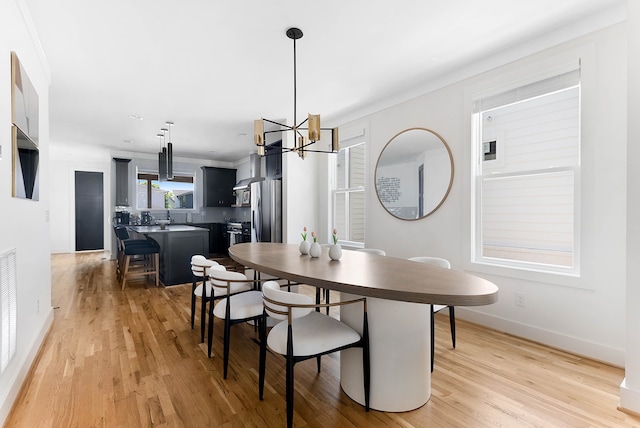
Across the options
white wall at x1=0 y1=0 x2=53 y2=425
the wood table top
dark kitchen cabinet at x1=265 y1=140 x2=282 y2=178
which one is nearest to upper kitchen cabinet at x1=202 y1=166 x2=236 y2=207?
dark kitchen cabinet at x1=265 y1=140 x2=282 y2=178

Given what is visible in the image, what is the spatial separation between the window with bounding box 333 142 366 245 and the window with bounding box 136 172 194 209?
515 cm

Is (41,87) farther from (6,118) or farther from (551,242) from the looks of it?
(551,242)

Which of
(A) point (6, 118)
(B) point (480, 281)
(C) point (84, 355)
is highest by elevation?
(A) point (6, 118)

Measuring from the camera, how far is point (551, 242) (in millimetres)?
2885

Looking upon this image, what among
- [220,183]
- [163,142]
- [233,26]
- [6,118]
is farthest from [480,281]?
[220,183]

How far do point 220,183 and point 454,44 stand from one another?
7.13 m

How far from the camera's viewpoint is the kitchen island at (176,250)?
504 cm

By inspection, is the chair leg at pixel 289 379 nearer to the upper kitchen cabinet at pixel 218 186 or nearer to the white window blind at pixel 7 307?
the white window blind at pixel 7 307

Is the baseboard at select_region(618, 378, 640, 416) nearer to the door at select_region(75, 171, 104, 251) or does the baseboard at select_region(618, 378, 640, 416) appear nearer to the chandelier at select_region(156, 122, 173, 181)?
the chandelier at select_region(156, 122, 173, 181)

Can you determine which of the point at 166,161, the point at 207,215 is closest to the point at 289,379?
the point at 166,161

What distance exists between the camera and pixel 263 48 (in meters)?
2.88

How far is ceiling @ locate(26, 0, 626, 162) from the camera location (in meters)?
2.33

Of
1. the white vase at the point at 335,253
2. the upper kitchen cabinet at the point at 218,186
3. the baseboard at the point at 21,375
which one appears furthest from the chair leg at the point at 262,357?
the upper kitchen cabinet at the point at 218,186

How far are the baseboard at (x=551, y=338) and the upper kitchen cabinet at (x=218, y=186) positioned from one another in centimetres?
698
